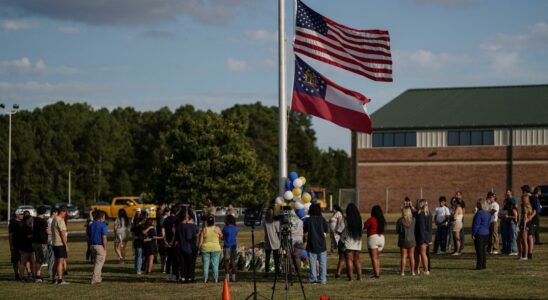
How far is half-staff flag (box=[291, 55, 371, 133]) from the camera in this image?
2403 centimetres

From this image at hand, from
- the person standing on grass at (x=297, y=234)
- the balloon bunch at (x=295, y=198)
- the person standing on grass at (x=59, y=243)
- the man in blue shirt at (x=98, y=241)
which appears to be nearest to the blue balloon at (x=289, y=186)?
the balloon bunch at (x=295, y=198)

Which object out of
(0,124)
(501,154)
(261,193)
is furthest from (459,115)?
(0,124)

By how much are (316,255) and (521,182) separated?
5790 centimetres

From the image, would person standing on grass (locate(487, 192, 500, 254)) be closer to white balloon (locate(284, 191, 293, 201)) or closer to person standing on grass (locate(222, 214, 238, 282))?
white balloon (locate(284, 191, 293, 201))

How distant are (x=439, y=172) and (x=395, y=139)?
4638 mm

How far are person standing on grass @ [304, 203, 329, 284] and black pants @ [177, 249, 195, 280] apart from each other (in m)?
2.81

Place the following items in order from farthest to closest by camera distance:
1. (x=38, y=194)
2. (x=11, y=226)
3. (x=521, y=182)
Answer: (x=38, y=194) → (x=521, y=182) → (x=11, y=226)

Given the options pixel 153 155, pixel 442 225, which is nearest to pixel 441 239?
pixel 442 225

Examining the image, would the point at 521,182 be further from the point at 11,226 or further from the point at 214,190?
the point at 11,226

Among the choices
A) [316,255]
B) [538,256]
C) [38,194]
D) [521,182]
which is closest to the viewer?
[316,255]

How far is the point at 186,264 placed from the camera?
22812mm

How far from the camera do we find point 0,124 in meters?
99.6

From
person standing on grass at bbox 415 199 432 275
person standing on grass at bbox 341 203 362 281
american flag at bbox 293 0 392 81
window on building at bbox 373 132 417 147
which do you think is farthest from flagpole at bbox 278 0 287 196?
window on building at bbox 373 132 417 147

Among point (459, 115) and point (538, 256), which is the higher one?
point (459, 115)
